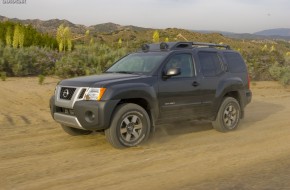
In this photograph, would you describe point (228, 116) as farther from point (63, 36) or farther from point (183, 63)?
point (63, 36)

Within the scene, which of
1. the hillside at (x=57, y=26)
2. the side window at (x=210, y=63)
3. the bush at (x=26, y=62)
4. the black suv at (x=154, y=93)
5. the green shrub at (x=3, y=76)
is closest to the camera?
the black suv at (x=154, y=93)

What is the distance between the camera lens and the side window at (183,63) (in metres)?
7.77

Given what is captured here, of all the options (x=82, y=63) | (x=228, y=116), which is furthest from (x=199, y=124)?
(x=82, y=63)

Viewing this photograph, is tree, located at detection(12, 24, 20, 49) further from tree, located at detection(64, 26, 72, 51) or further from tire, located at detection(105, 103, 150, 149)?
tire, located at detection(105, 103, 150, 149)

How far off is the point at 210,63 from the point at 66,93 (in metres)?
3.19

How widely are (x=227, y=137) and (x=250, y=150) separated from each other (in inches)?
44.4

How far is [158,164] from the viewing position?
19.9 feet

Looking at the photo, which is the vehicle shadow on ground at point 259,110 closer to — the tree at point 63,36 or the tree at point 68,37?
the tree at point 68,37

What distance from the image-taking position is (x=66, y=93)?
709 cm

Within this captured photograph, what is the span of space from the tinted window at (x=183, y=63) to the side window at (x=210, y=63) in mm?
322

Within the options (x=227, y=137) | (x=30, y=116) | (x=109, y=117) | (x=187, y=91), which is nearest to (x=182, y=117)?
(x=187, y=91)

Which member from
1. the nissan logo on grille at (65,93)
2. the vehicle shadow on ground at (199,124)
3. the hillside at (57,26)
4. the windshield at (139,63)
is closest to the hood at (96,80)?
the nissan logo on grille at (65,93)

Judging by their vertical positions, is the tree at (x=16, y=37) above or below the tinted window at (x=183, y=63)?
above

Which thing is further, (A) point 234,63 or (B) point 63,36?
(B) point 63,36
